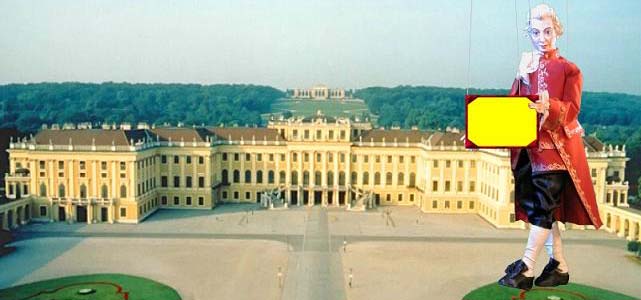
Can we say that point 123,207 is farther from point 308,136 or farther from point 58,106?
point 58,106

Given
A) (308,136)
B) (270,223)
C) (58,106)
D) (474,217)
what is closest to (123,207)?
(270,223)

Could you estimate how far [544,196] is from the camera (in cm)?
821

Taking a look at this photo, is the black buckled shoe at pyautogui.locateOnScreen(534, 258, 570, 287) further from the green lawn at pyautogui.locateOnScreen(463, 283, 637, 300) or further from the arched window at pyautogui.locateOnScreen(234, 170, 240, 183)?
the arched window at pyautogui.locateOnScreen(234, 170, 240, 183)

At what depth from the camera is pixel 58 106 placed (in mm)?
116500

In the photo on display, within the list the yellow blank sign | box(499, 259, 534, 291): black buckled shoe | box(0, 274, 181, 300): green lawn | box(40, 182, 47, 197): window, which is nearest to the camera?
the yellow blank sign

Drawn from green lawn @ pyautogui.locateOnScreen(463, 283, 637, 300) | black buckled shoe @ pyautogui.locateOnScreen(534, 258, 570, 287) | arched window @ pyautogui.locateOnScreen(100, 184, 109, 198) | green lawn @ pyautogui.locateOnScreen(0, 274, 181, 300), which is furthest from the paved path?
black buckled shoe @ pyautogui.locateOnScreen(534, 258, 570, 287)

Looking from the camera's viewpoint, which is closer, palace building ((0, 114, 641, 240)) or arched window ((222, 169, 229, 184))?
palace building ((0, 114, 641, 240))

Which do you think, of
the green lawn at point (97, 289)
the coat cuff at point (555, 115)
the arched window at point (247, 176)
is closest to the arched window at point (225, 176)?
the arched window at point (247, 176)

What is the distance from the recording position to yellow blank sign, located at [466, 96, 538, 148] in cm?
776

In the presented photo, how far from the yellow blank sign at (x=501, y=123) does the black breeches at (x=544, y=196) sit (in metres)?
0.72

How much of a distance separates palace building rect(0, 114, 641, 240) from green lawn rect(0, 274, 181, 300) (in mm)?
19531

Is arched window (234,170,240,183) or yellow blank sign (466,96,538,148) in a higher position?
yellow blank sign (466,96,538,148)

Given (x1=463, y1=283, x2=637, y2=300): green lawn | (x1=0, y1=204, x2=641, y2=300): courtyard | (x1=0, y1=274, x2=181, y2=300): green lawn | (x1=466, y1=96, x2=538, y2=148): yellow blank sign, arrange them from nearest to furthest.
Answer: (x1=466, y1=96, x2=538, y2=148): yellow blank sign < (x1=0, y1=274, x2=181, y2=300): green lawn < (x1=463, y1=283, x2=637, y2=300): green lawn < (x1=0, y1=204, x2=641, y2=300): courtyard

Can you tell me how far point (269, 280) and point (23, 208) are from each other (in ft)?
97.9
